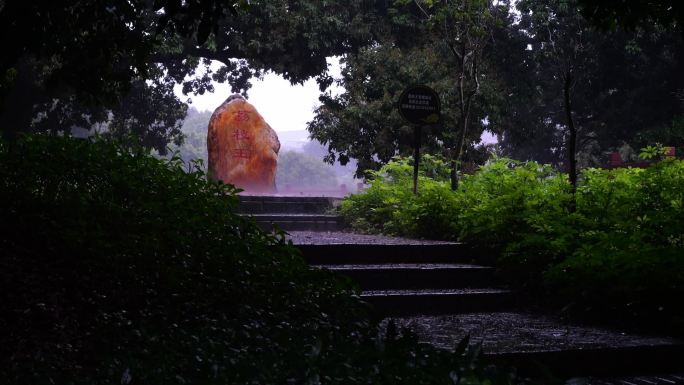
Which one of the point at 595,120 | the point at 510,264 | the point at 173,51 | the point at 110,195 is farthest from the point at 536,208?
the point at 595,120

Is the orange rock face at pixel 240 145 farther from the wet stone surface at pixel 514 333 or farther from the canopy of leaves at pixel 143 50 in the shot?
the wet stone surface at pixel 514 333

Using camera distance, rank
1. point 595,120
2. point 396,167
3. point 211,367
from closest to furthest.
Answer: point 211,367
point 396,167
point 595,120

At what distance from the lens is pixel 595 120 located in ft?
128

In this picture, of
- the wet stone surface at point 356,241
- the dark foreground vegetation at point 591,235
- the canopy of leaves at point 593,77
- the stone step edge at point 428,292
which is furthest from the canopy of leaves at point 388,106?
the stone step edge at point 428,292

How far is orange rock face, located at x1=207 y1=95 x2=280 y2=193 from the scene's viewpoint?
24.2 meters

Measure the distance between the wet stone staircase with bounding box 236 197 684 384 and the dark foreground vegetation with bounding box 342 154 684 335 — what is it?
357mm

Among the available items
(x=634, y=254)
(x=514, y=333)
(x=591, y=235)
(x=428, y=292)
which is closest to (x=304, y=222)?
(x=428, y=292)

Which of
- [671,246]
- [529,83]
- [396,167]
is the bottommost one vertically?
[671,246]

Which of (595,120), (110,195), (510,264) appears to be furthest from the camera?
(595,120)

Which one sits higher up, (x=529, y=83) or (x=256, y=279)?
(x=529, y=83)

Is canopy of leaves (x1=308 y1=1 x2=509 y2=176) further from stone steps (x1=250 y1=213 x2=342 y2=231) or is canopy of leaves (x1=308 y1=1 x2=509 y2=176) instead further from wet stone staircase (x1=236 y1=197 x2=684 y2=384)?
wet stone staircase (x1=236 y1=197 x2=684 y2=384)

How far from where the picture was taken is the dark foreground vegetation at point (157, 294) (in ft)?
13.0

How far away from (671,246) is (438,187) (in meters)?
4.68

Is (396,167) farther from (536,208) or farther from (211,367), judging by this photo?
(211,367)
